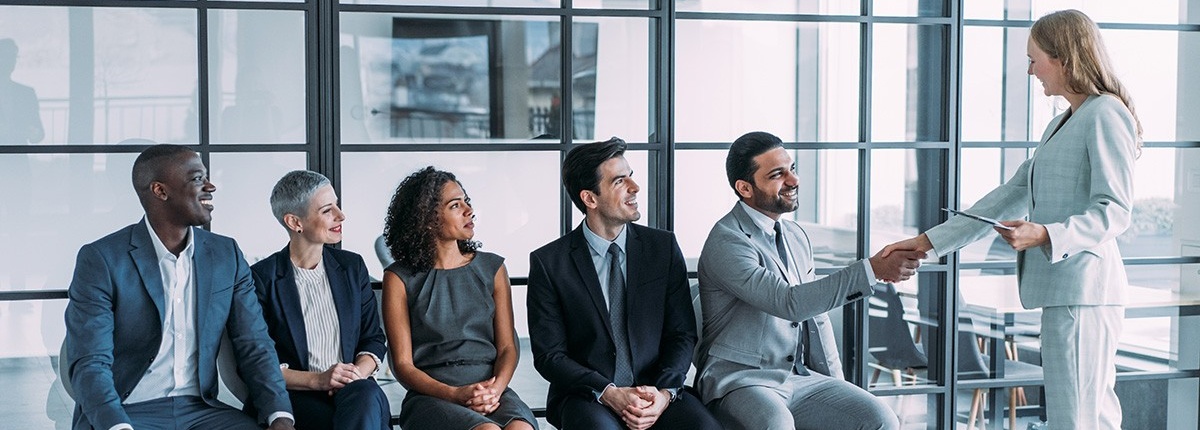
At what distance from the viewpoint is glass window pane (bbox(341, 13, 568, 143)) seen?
150 inches

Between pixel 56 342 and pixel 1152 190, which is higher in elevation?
pixel 1152 190

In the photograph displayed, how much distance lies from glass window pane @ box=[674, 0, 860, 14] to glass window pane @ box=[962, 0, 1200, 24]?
1.51 ft

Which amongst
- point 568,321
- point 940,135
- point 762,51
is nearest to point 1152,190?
point 940,135

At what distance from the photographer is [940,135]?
169 inches

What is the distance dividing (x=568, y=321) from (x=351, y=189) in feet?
2.85

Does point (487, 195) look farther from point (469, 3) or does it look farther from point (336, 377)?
point (336, 377)

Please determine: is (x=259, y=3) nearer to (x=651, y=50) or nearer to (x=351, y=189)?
(x=351, y=189)

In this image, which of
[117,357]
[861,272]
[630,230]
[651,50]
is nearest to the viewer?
[117,357]

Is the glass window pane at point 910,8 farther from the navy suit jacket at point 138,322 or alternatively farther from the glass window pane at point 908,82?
the navy suit jacket at point 138,322

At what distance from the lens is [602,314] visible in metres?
3.49

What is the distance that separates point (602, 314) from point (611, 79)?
92 cm

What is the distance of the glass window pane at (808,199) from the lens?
4.12 m

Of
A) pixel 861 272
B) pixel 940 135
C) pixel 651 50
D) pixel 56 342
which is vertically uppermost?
pixel 651 50

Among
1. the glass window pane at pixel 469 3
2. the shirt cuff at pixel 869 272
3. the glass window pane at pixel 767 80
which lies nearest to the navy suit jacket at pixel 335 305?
the glass window pane at pixel 469 3
